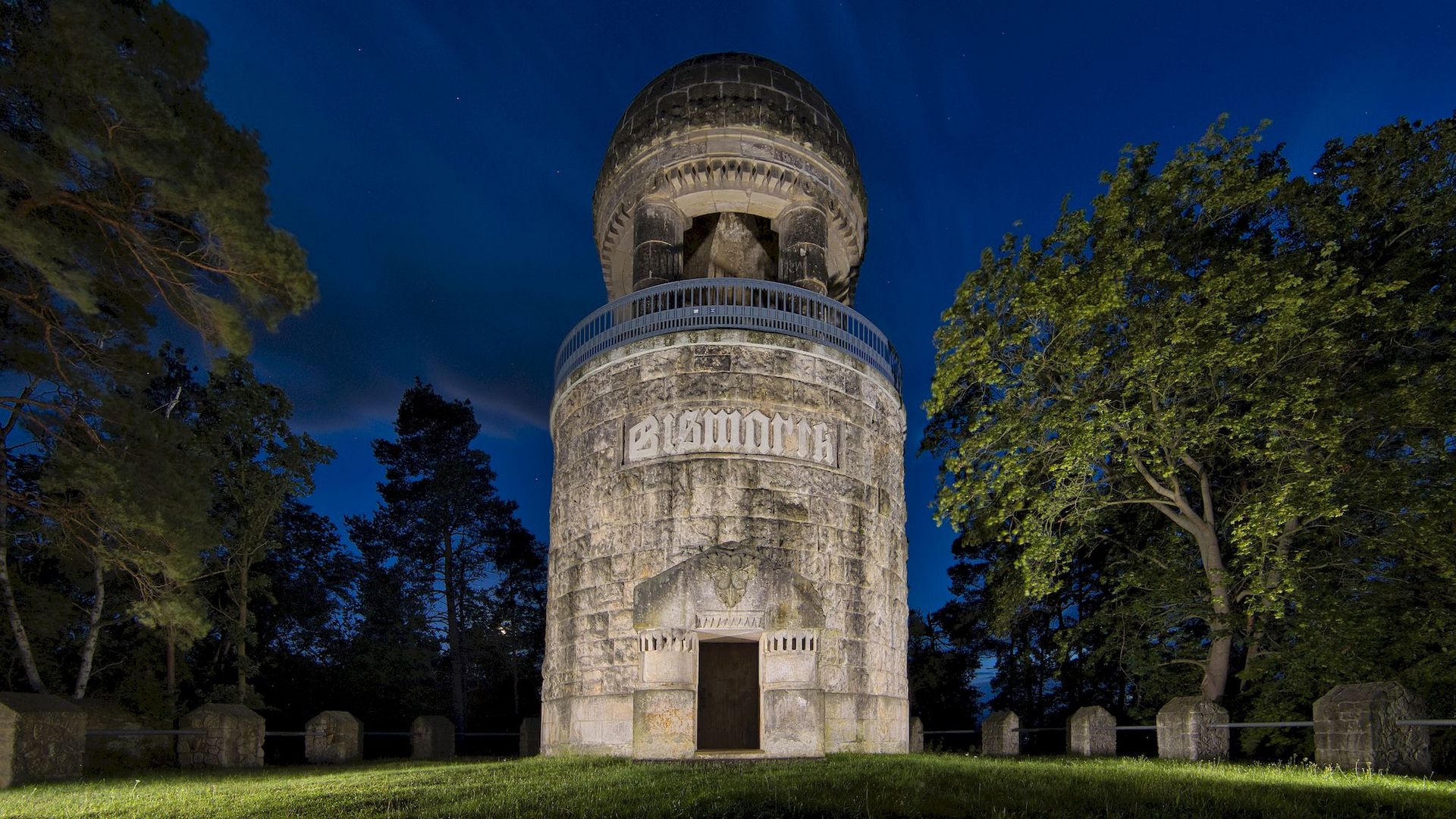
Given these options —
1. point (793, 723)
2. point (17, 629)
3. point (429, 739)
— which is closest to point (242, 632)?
point (17, 629)

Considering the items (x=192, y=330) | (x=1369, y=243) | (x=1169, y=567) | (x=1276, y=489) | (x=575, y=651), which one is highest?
(x=1369, y=243)

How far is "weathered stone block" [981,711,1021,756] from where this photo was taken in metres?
15.6

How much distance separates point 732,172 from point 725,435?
5.58 metres

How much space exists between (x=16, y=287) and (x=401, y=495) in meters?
20.6

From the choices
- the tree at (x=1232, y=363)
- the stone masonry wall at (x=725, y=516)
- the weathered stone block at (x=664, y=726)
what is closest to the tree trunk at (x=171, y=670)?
the stone masonry wall at (x=725, y=516)

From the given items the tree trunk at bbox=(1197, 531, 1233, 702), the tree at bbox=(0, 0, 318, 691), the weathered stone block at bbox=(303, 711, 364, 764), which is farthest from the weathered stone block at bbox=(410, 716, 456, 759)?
the tree trunk at bbox=(1197, 531, 1233, 702)

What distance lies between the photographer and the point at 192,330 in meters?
10.8

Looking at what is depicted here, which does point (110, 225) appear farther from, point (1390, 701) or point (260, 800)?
point (1390, 701)

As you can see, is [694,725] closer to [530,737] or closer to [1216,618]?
[530,737]

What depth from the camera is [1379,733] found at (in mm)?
9016

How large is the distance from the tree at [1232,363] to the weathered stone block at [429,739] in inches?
416

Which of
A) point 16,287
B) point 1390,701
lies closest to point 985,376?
point 1390,701

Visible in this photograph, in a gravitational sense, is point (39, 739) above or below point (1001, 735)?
above

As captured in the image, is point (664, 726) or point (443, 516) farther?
point (443, 516)
